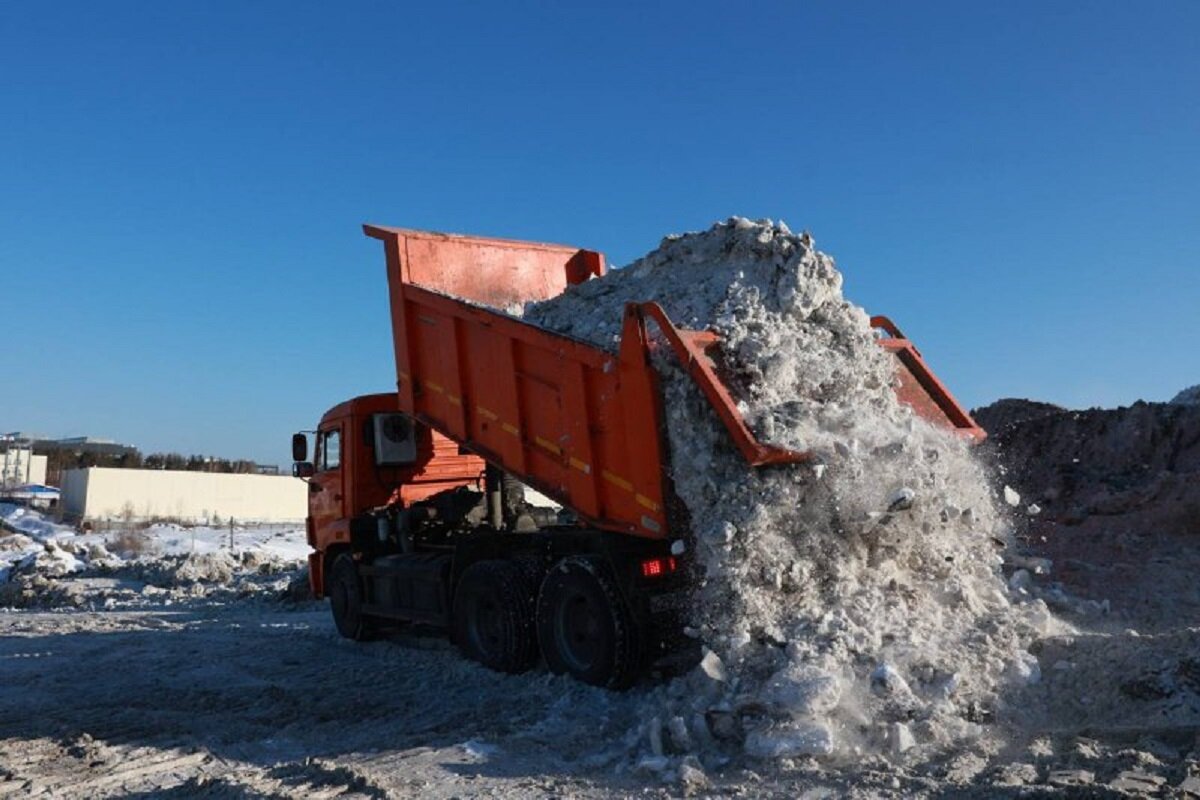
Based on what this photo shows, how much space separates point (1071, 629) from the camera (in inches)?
281

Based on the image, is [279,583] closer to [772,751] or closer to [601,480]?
[601,480]

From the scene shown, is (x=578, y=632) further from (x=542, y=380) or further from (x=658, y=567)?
(x=542, y=380)

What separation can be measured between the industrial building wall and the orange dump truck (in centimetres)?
2886

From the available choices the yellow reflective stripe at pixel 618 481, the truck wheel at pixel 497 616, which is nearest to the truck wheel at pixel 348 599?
the truck wheel at pixel 497 616

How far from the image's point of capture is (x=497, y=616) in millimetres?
8414

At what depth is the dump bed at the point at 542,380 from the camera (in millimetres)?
6742

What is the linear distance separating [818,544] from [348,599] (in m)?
6.61

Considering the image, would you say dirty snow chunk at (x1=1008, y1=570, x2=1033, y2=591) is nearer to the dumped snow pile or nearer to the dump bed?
the dumped snow pile

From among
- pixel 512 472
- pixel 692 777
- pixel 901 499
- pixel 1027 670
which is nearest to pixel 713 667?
pixel 692 777

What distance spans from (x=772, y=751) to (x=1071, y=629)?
3175mm

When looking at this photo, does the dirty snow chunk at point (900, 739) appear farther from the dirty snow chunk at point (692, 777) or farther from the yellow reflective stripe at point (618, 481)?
the yellow reflective stripe at point (618, 481)

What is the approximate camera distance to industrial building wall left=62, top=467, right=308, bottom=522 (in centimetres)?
3700

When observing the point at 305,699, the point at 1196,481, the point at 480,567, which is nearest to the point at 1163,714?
the point at 480,567

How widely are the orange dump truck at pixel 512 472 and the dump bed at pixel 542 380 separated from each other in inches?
0.6
